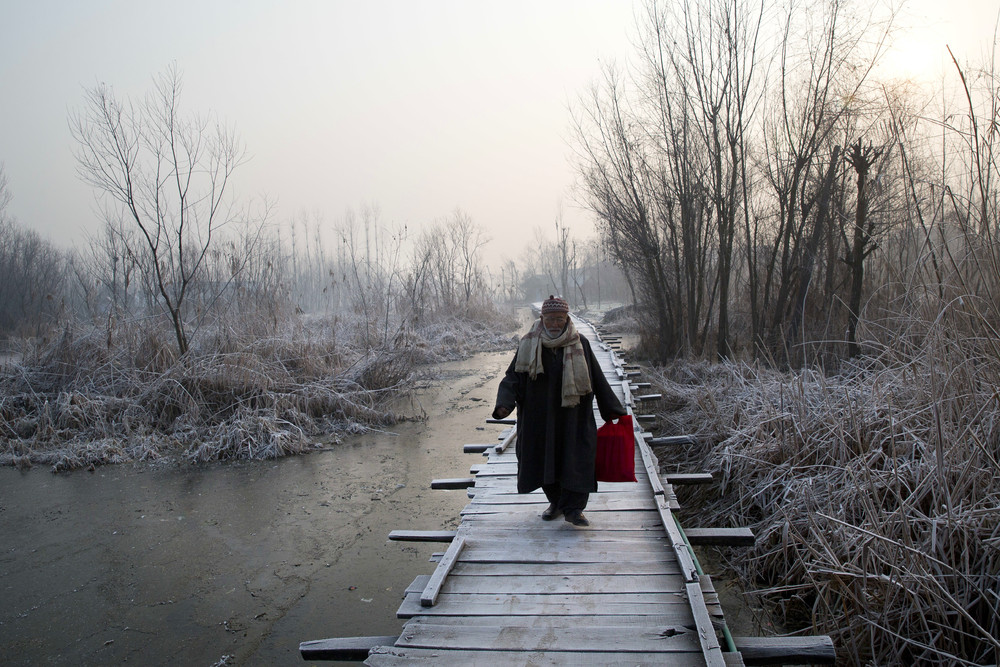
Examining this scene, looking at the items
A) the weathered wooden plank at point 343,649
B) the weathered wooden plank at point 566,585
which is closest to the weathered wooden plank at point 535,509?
the weathered wooden plank at point 566,585

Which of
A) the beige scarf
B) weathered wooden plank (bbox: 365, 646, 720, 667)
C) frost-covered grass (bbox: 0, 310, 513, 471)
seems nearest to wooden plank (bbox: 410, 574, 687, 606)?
weathered wooden plank (bbox: 365, 646, 720, 667)

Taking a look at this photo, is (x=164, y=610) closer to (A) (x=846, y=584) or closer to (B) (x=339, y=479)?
(B) (x=339, y=479)

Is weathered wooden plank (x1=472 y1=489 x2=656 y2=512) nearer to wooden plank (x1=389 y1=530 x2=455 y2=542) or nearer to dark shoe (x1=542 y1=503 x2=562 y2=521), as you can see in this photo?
dark shoe (x1=542 y1=503 x2=562 y2=521)

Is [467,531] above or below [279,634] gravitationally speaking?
above

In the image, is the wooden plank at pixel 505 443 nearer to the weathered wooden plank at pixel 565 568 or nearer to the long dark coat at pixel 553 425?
the long dark coat at pixel 553 425

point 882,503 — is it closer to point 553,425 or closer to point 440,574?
point 553,425

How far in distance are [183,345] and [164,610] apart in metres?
6.37

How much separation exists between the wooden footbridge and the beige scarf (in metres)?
0.87

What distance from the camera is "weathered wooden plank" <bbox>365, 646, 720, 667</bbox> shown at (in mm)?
2434

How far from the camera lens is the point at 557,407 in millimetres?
3791

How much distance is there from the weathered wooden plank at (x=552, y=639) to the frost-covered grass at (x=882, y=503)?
1031mm

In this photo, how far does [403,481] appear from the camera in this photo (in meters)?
7.38

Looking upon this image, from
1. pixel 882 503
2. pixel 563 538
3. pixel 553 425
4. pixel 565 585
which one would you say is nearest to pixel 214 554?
pixel 563 538

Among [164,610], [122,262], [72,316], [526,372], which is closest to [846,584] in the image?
[526,372]
